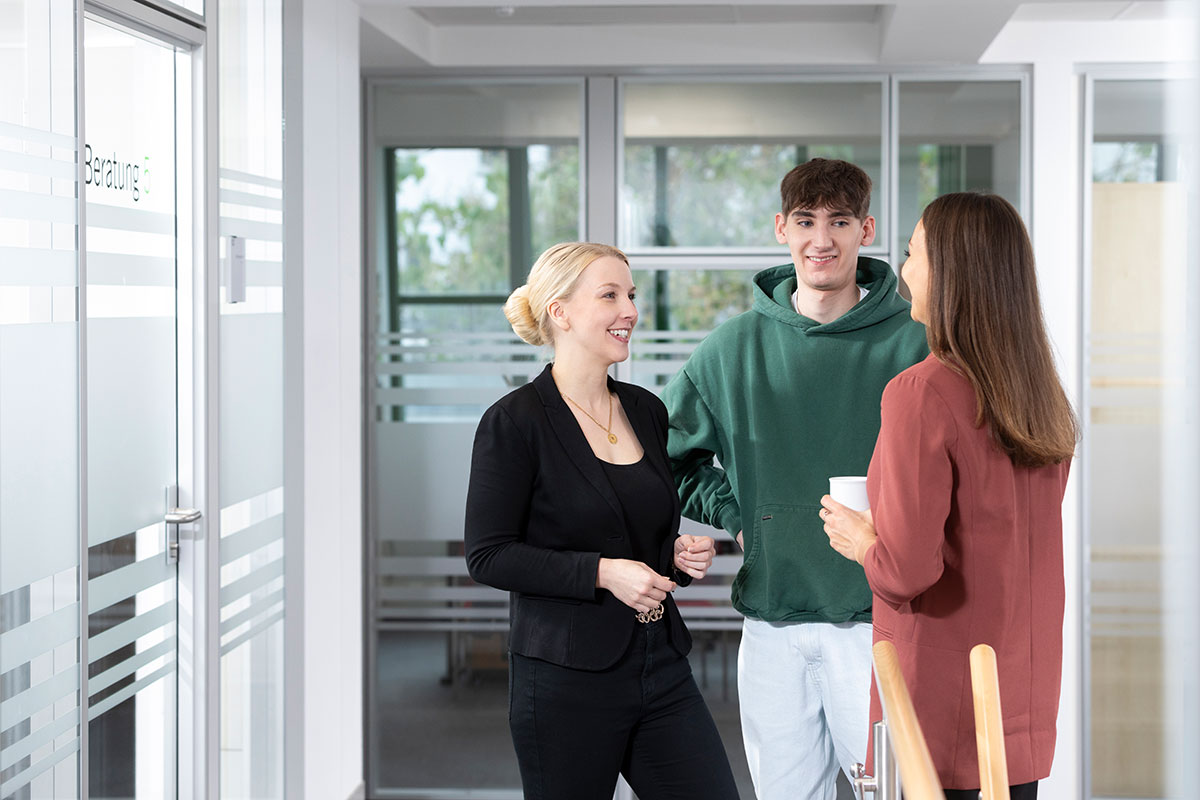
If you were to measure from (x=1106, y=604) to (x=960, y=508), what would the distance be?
10.1ft

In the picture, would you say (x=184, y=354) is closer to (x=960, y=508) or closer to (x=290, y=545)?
(x=290, y=545)

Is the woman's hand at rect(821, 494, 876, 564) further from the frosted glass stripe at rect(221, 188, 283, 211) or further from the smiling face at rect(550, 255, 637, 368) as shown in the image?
the frosted glass stripe at rect(221, 188, 283, 211)

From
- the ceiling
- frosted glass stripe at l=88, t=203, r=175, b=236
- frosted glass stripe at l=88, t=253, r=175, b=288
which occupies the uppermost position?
the ceiling

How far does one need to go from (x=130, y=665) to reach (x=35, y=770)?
39 centimetres

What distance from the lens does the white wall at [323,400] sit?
3123 mm

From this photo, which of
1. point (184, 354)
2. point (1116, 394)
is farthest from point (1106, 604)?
point (184, 354)

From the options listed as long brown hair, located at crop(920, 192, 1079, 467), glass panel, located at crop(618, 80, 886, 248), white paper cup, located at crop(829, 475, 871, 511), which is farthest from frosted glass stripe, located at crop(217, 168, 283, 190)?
long brown hair, located at crop(920, 192, 1079, 467)

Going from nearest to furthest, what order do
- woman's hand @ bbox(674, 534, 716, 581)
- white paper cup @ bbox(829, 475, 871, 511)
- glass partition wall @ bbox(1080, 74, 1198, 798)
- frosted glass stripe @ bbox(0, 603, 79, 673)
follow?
white paper cup @ bbox(829, 475, 871, 511), frosted glass stripe @ bbox(0, 603, 79, 673), woman's hand @ bbox(674, 534, 716, 581), glass partition wall @ bbox(1080, 74, 1198, 798)

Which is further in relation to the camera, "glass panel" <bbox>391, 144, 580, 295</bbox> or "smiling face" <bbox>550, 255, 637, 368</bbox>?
"glass panel" <bbox>391, 144, 580, 295</bbox>

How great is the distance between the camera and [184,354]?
2699mm

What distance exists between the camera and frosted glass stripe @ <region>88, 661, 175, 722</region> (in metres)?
2.34

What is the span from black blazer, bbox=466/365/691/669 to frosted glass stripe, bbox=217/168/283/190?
3.96 feet

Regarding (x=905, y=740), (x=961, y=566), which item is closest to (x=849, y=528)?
(x=961, y=566)

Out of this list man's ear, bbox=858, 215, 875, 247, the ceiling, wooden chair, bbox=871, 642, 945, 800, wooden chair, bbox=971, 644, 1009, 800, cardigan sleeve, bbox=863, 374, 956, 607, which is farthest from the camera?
the ceiling
